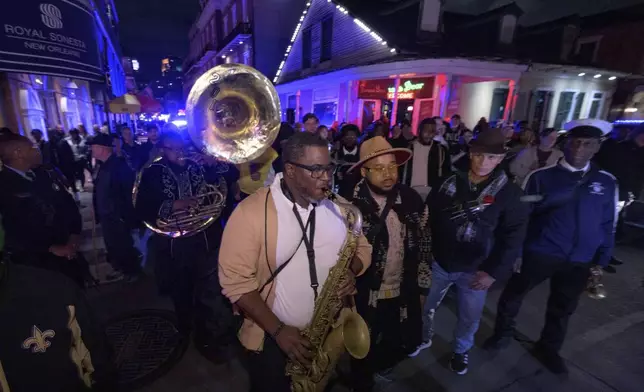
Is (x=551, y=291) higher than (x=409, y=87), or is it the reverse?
(x=409, y=87)

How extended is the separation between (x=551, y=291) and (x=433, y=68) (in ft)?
35.6

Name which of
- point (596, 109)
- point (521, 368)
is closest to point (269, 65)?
point (596, 109)

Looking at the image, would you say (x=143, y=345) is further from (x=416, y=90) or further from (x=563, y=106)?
(x=563, y=106)

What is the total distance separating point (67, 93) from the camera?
14.4 metres

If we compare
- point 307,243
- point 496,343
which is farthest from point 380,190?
point 496,343

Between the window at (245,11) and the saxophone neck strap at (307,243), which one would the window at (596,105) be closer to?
the window at (245,11)

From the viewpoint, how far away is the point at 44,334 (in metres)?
1.38

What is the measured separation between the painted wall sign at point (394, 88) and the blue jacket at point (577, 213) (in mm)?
11073

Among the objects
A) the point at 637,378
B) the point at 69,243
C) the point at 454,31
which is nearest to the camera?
the point at 637,378

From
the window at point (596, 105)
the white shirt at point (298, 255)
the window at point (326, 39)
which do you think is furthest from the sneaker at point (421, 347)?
the window at point (596, 105)

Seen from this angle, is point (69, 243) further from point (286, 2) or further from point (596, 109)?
point (596, 109)

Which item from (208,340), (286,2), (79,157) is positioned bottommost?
(208,340)

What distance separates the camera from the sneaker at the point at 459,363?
346 cm

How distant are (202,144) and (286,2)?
81.0 ft
